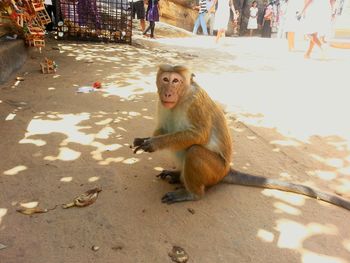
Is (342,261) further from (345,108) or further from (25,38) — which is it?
(25,38)

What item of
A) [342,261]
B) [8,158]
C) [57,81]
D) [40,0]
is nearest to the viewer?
[342,261]

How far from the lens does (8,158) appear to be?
12.7ft

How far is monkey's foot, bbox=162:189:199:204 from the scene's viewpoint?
3.30m

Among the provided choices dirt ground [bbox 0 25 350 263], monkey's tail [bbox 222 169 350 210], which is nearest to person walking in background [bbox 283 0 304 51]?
dirt ground [bbox 0 25 350 263]

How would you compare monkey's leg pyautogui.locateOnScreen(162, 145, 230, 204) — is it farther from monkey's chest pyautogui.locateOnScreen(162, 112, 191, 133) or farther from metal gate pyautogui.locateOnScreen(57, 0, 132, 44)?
metal gate pyautogui.locateOnScreen(57, 0, 132, 44)

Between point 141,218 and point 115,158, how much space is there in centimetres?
120

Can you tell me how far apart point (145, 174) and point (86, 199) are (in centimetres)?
78

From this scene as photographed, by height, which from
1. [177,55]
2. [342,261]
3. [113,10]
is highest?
[113,10]

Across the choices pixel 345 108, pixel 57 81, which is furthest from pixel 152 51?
pixel 345 108

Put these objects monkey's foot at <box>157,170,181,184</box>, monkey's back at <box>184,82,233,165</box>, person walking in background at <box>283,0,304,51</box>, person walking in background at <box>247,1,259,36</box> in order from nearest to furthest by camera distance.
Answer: monkey's back at <box>184,82,233,165</box>
monkey's foot at <box>157,170,181,184</box>
person walking in background at <box>283,0,304,51</box>
person walking in background at <box>247,1,259,36</box>

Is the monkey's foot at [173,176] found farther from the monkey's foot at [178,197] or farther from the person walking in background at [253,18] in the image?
the person walking in background at [253,18]

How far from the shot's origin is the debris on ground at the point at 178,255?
2618 mm

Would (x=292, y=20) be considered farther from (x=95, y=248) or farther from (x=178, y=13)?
(x=95, y=248)

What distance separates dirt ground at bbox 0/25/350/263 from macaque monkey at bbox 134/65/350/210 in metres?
0.16
